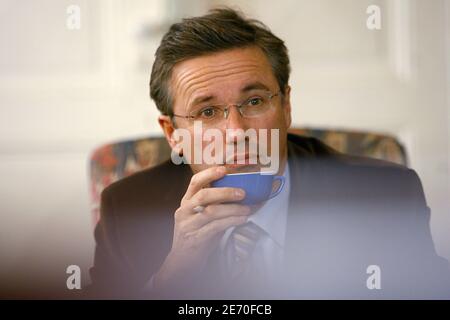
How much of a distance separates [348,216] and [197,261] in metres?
0.28

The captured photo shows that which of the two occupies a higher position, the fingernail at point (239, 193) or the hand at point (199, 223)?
the fingernail at point (239, 193)

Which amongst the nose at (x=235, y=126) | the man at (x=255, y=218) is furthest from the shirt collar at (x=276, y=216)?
the nose at (x=235, y=126)

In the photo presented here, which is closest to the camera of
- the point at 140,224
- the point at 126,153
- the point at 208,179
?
the point at 208,179

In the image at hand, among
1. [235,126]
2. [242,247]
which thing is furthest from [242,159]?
[242,247]

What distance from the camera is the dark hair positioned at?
994 millimetres

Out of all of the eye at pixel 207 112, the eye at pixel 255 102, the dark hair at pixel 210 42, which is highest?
the dark hair at pixel 210 42

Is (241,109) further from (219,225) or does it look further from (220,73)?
(219,225)

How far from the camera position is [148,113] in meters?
1.11

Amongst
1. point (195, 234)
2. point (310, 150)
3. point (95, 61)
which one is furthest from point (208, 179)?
point (95, 61)

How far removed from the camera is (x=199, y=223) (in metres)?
0.97

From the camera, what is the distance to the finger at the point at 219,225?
37.8 inches

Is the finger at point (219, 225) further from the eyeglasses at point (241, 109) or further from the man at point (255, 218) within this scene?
the eyeglasses at point (241, 109)

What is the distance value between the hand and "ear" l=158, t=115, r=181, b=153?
13 centimetres
